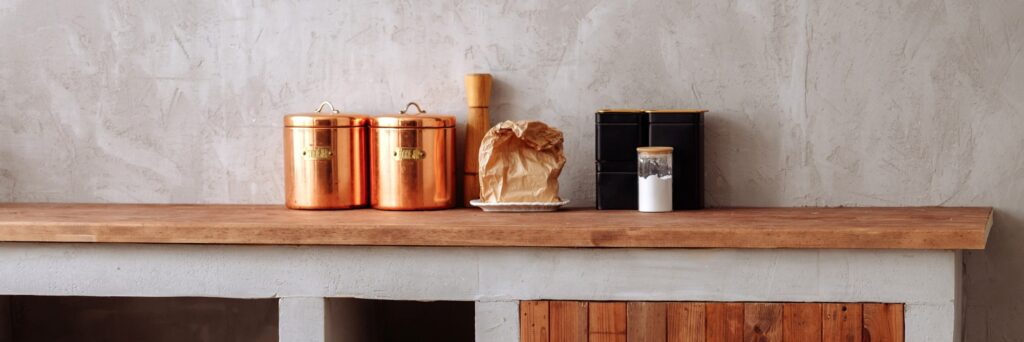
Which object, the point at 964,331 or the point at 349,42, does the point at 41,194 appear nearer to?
the point at 349,42

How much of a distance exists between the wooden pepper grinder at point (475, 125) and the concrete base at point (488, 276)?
18.8 inches

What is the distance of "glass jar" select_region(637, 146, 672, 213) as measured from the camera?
2.34 metres

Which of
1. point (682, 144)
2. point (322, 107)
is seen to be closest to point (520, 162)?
point (682, 144)

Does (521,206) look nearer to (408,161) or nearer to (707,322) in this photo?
(408,161)

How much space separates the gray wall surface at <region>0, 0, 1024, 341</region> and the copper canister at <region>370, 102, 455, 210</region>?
0.63ft

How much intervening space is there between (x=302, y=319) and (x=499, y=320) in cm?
40

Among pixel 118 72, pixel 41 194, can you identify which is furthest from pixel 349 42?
pixel 41 194

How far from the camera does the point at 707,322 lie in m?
2.04

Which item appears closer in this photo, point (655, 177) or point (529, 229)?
point (529, 229)

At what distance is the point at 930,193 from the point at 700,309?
79 centimetres

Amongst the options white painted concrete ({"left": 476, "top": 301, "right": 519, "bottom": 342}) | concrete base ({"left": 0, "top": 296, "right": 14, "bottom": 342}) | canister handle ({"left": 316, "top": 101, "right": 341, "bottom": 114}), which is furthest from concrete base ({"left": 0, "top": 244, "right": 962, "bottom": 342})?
concrete base ({"left": 0, "top": 296, "right": 14, "bottom": 342})

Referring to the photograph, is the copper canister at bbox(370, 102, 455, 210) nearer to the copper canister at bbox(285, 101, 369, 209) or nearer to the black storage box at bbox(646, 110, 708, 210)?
the copper canister at bbox(285, 101, 369, 209)

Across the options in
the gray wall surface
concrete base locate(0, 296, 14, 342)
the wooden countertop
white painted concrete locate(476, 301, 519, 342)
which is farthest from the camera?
concrete base locate(0, 296, 14, 342)

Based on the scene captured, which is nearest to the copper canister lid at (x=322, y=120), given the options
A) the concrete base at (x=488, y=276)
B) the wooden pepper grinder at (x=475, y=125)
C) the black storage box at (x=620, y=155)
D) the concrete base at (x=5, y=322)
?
the wooden pepper grinder at (x=475, y=125)
